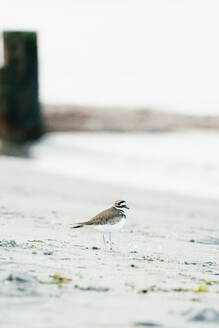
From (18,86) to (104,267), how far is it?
13849 mm

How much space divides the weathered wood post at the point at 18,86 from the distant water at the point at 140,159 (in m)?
0.80

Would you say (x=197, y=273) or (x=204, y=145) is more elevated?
(x=197, y=273)

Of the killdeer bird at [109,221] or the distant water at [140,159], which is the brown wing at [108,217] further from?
the distant water at [140,159]

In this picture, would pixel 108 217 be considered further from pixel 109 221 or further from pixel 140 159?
pixel 140 159

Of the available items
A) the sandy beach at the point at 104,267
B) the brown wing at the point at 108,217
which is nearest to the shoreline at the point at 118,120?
the sandy beach at the point at 104,267

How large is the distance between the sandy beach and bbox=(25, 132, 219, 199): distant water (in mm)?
3617

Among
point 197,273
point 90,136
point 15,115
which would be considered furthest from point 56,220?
Answer: point 90,136

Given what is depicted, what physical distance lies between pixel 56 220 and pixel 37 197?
89.5 inches

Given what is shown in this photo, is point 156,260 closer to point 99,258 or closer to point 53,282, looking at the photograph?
point 99,258

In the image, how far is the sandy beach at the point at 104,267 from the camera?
13.2 feet

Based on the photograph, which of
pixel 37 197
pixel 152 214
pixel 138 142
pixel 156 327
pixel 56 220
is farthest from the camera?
A: pixel 138 142

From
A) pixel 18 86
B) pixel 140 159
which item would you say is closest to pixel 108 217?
pixel 140 159

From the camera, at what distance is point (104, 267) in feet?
17.6

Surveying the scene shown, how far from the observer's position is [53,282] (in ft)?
15.2
